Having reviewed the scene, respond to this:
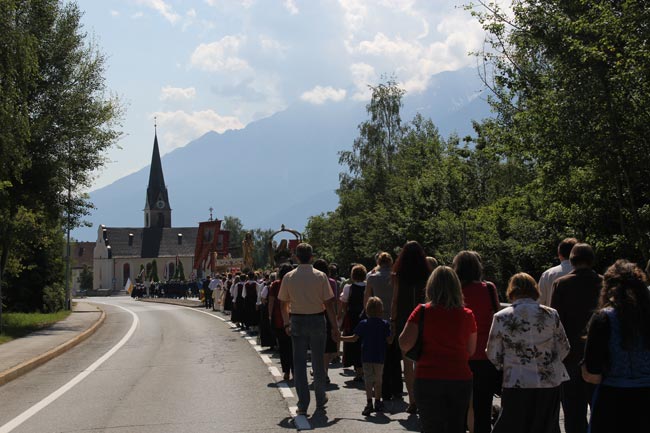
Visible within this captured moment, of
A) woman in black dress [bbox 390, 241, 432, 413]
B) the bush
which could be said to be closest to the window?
the bush

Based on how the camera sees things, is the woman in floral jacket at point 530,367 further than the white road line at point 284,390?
No

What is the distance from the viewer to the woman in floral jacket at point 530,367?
5.80 meters

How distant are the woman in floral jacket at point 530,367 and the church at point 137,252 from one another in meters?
146

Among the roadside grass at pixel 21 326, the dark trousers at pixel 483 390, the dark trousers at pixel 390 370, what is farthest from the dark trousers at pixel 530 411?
the roadside grass at pixel 21 326

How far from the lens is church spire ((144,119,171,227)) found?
161 m

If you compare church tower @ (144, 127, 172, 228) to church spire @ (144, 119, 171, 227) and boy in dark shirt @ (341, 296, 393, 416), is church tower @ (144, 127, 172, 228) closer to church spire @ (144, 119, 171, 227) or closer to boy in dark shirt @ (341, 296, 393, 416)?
church spire @ (144, 119, 171, 227)

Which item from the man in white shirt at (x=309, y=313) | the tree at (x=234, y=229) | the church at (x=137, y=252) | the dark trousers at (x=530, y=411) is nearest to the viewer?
the dark trousers at (x=530, y=411)

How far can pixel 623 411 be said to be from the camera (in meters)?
5.04

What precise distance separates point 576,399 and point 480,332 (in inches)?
40.0

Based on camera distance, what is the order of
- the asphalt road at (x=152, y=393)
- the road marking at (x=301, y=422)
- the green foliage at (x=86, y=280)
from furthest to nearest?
1. the green foliage at (x=86, y=280)
2. the asphalt road at (x=152, y=393)
3. the road marking at (x=301, y=422)

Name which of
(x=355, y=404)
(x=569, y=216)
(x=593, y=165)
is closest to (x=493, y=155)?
(x=569, y=216)

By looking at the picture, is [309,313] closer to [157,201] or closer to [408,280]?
[408,280]

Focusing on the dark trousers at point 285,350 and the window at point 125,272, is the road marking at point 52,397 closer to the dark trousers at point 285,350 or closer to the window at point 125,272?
Answer: the dark trousers at point 285,350

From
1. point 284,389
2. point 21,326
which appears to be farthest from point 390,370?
point 21,326
